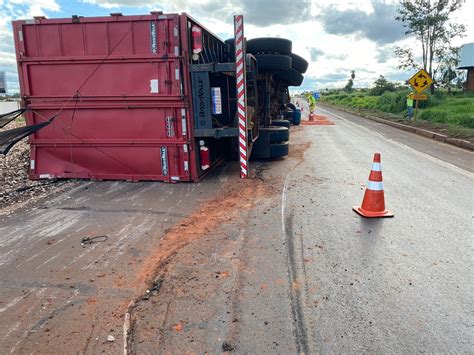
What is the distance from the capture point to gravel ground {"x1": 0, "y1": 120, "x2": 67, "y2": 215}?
586 cm

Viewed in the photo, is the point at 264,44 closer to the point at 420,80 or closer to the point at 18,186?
the point at 18,186

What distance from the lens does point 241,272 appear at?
3537 mm

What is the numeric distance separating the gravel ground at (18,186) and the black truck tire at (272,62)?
4925 mm

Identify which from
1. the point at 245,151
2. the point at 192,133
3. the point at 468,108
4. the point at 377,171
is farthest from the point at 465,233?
the point at 468,108

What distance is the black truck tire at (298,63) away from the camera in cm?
1109

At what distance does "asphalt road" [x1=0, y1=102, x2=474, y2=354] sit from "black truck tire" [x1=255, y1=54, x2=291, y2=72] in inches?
140

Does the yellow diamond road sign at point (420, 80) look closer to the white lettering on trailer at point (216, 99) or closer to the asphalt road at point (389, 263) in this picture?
the asphalt road at point (389, 263)

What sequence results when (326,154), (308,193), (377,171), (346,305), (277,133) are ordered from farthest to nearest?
(326,154), (277,133), (308,193), (377,171), (346,305)

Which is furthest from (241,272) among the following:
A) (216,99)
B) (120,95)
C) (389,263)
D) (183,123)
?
(120,95)

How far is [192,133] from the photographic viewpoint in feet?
22.3

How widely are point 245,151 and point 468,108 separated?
55.3 ft

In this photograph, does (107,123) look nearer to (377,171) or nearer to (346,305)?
(377,171)

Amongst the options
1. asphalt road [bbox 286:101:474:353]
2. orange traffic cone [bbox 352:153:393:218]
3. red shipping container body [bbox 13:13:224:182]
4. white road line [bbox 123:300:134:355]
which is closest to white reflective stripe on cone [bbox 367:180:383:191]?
orange traffic cone [bbox 352:153:393:218]

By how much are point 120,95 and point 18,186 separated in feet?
7.91
